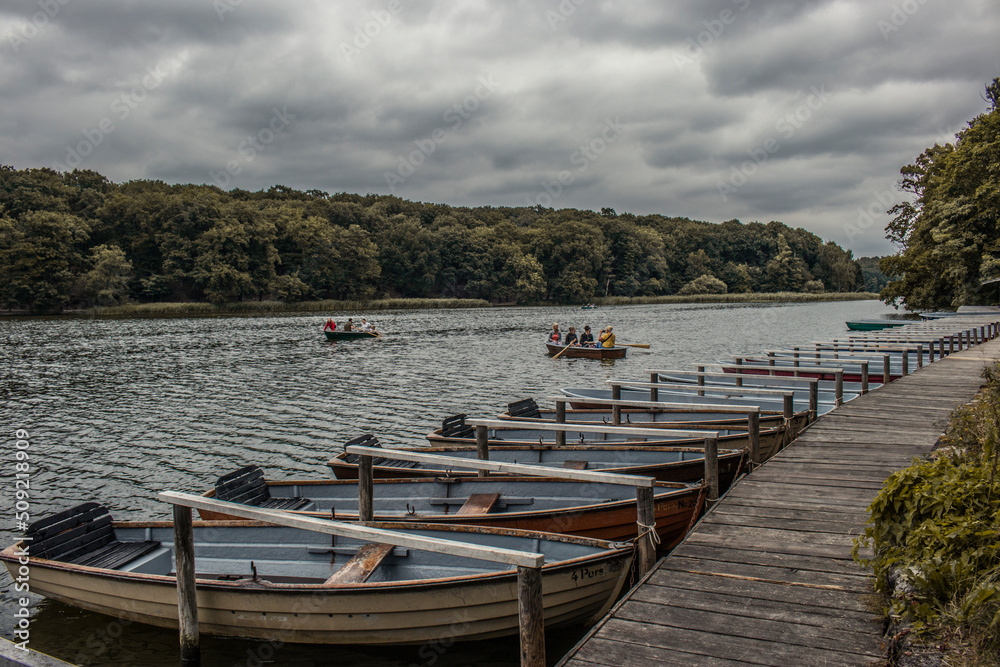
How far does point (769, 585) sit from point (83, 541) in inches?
275

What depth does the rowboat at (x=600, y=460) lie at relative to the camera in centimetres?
860

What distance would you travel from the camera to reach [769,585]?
14.9 feet

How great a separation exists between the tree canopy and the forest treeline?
6653cm

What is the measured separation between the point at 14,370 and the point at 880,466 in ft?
106

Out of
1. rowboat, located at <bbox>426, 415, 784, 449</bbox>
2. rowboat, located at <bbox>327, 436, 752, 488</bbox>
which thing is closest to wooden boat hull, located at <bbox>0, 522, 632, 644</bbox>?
rowboat, located at <bbox>327, 436, 752, 488</bbox>

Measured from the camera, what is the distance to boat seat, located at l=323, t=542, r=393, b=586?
5.98 meters

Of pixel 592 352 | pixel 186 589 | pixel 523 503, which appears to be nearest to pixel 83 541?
pixel 186 589

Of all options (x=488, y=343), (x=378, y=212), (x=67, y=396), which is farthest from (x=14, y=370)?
(x=378, y=212)

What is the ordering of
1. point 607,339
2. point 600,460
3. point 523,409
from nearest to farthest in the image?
point 600,460 < point 523,409 < point 607,339

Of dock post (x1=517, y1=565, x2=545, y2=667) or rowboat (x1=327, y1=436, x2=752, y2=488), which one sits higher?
dock post (x1=517, y1=565, x2=545, y2=667)

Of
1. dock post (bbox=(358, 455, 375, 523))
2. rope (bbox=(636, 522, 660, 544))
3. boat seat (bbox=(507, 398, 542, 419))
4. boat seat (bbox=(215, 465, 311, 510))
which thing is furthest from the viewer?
boat seat (bbox=(507, 398, 542, 419))

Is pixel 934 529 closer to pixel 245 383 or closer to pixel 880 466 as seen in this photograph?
pixel 880 466

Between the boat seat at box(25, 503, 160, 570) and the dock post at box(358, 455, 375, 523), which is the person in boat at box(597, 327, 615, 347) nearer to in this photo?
the dock post at box(358, 455, 375, 523)

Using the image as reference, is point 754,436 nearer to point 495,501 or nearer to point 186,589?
A: point 495,501
